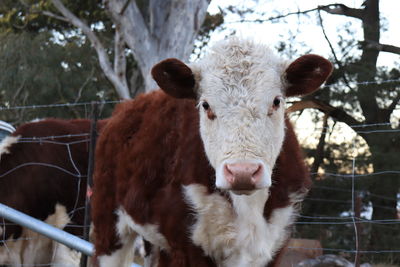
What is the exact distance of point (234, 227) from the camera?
12.6ft

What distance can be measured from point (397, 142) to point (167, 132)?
5.64 meters

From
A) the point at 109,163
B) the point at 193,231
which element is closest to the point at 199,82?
the point at 193,231

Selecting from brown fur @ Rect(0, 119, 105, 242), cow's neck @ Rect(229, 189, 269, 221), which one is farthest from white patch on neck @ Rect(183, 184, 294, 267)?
brown fur @ Rect(0, 119, 105, 242)

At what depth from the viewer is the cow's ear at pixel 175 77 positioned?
13.0 feet

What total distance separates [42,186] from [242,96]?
16.8 ft

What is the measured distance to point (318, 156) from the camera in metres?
10.0

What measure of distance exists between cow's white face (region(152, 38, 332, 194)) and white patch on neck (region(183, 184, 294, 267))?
29 centimetres

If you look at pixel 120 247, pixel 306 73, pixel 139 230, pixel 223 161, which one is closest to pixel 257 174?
pixel 223 161

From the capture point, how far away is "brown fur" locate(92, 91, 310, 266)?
397 cm

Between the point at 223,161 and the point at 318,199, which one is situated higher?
the point at 223,161

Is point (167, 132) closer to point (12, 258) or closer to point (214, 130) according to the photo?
point (214, 130)

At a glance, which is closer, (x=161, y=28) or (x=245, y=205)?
(x=245, y=205)

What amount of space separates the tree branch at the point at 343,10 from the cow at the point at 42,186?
18.2 ft

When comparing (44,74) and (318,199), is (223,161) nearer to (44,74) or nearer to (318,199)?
(318,199)
